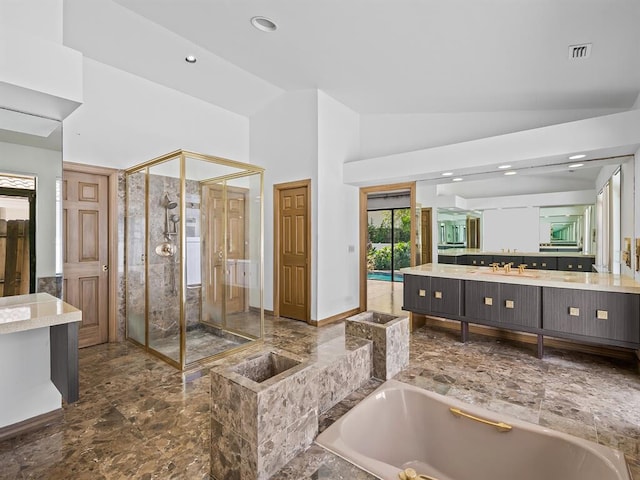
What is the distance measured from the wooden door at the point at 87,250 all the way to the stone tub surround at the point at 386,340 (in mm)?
3206

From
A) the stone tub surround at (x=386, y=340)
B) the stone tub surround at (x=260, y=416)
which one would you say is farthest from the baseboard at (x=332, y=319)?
the stone tub surround at (x=260, y=416)

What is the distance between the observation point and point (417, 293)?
419cm

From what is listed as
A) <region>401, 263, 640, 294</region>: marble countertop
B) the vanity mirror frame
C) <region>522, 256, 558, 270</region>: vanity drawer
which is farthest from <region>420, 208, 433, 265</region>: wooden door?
the vanity mirror frame

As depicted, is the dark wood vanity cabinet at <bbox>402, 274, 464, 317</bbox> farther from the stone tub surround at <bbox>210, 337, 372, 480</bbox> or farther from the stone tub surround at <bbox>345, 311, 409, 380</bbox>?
the stone tub surround at <bbox>210, 337, 372, 480</bbox>

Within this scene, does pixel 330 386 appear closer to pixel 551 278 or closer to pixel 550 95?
pixel 551 278

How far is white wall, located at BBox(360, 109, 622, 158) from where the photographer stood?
384 centimetres

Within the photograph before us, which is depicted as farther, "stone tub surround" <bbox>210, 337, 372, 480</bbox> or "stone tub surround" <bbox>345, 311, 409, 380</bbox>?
"stone tub surround" <bbox>345, 311, 409, 380</bbox>

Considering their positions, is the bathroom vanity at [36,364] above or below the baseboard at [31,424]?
above

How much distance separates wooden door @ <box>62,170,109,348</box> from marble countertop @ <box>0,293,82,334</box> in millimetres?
1547

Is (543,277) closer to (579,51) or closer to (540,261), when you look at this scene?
(540,261)

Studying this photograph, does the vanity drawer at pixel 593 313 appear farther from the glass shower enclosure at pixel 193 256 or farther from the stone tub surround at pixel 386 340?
the glass shower enclosure at pixel 193 256

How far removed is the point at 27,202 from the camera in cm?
233

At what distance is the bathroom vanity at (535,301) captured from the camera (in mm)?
2906

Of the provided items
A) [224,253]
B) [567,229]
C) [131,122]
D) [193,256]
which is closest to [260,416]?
[193,256]
